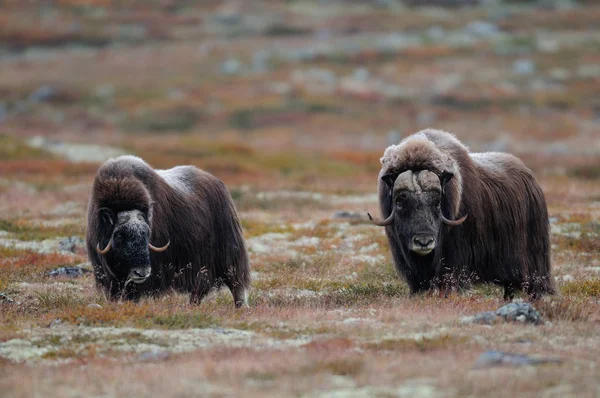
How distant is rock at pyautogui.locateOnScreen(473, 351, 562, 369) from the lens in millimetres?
7219

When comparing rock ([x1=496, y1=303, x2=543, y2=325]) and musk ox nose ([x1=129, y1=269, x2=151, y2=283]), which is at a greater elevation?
musk ox nose ([x1=129, y1=269, x2=151, y2=283])

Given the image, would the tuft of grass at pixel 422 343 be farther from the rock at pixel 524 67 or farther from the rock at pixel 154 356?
the rock at pixel 524 67

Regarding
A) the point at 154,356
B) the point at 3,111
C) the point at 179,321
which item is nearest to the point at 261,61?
the point at 3,111

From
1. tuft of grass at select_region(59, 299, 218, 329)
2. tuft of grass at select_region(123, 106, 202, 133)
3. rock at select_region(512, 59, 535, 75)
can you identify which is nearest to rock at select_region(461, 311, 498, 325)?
tuft of grass at select_region(59, 299, 218, 329)

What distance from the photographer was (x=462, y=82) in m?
54.7

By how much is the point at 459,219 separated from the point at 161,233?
3400 millimetres

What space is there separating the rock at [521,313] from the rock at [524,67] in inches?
1958

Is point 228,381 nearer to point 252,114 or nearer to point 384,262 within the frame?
point 384,262

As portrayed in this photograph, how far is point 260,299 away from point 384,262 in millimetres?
3637

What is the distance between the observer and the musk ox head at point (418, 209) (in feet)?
32.5

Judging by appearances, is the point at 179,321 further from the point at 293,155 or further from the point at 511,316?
the point at 293,155

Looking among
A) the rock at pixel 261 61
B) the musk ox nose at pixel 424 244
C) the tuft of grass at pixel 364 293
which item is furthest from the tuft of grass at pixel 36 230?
the rock at pixel 261 61

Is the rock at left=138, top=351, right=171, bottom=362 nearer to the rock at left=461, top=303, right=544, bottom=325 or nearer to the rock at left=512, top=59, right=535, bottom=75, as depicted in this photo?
the rock at left=461, top=303, right=544, bottom=325

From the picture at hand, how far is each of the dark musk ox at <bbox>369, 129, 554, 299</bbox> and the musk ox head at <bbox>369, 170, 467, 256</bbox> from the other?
0.01 meters
